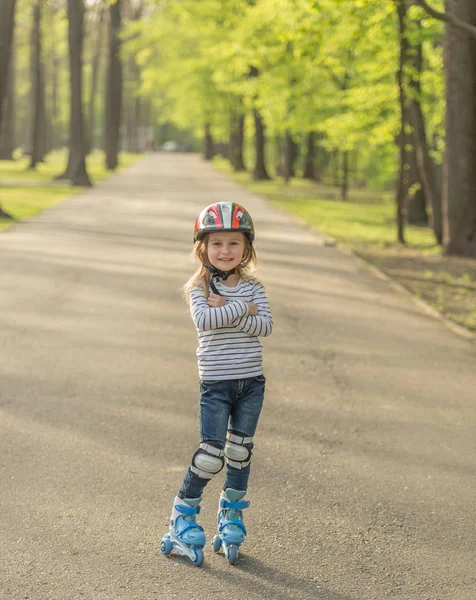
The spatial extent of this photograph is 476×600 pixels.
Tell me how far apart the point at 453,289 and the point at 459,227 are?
11.7 ft

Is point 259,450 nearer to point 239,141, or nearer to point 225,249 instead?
point 225,249

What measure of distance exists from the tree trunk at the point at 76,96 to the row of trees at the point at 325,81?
0.17 feet

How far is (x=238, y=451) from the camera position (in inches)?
168

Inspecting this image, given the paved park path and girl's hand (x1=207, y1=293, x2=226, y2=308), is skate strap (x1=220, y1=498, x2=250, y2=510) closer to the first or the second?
the paved park path

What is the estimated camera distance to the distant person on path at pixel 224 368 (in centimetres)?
418

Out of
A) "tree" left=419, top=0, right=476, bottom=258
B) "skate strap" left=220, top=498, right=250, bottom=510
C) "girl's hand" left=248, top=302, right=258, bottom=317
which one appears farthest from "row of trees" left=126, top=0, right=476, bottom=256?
"skate strap" left=220, top=498, right=250, bottom=510

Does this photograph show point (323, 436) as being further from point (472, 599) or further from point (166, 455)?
point (472, 599)

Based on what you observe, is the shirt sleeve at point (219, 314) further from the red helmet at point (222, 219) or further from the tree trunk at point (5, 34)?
the tree trunk at point (5, 34)

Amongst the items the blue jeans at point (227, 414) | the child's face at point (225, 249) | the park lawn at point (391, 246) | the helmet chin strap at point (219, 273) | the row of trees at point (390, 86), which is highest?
the row of trees at point (390, 86)

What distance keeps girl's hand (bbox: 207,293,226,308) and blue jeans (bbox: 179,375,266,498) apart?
→ 1.11 ft

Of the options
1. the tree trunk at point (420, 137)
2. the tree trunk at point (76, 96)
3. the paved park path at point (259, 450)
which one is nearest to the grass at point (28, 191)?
the tree trunk at point (76, 96)

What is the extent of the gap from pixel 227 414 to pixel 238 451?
18cm

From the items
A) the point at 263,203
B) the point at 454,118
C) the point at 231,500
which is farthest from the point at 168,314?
the point at 263,203

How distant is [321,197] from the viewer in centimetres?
3631
